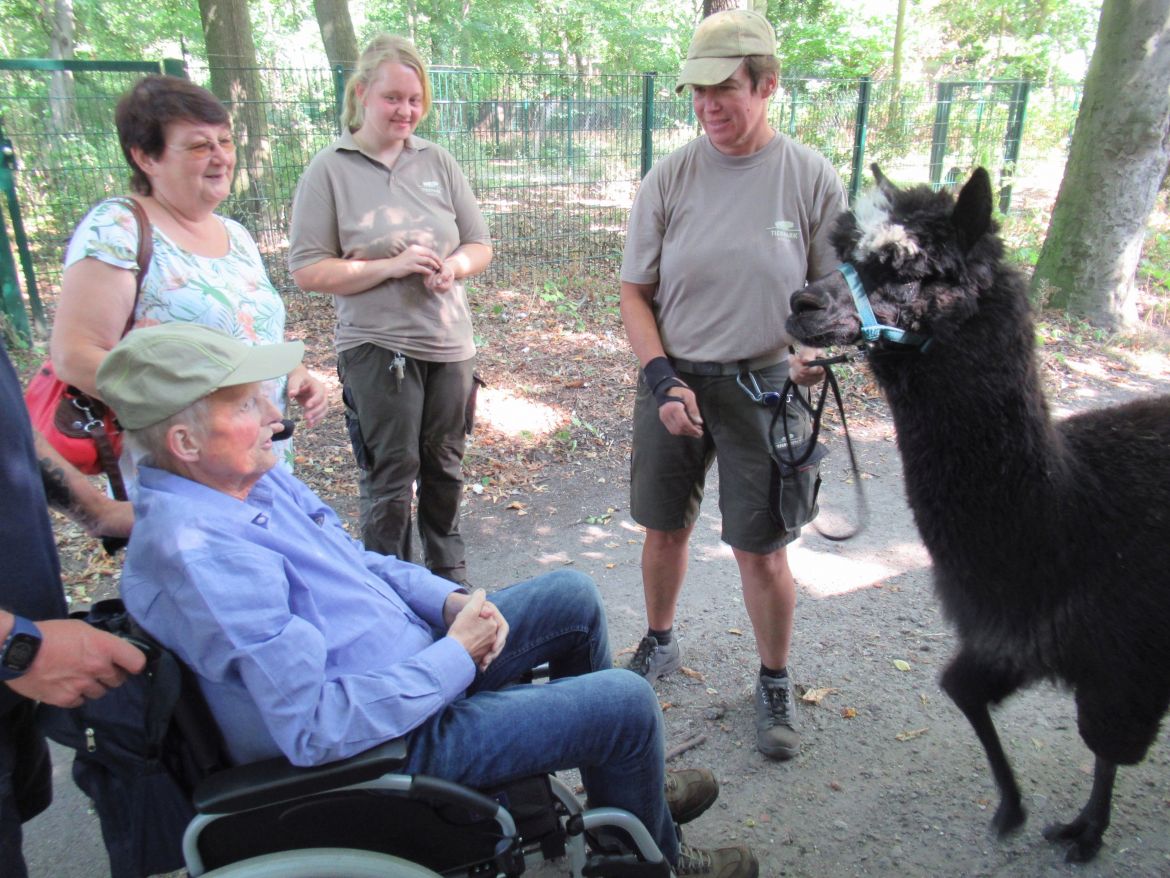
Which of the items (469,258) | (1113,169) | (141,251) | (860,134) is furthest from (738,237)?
(860,134)

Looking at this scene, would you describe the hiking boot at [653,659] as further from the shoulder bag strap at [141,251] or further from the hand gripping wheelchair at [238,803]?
the shoulder bag strap at [141,251]

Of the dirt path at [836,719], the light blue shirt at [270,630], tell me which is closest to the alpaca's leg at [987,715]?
the dirt path at [836,719]

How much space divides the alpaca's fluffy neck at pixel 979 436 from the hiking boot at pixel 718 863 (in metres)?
1.02

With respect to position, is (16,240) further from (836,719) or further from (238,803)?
(836,719)

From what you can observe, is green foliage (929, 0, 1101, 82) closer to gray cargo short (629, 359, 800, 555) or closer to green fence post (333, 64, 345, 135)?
green fence post (333, 64, 345, 135)

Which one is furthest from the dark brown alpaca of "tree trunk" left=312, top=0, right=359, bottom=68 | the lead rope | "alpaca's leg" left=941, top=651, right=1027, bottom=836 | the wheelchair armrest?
Answer: "tree trunk" left=312, top=0, right=359, bottom=68

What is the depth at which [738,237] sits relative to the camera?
2.55 m

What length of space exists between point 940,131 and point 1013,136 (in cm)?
148

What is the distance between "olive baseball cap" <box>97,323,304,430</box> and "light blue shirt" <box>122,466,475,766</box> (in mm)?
143

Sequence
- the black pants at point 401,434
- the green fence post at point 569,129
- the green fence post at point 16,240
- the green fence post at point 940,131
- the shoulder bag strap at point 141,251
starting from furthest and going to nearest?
1. the green fence post at point 940,131
2. the green fence post at point 569,129
3. the green fence post at point 16,240
4. the black pants at point 401,434
5. the shoulder bag strap at point 141,251

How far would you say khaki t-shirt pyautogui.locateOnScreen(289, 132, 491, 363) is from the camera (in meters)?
3.08

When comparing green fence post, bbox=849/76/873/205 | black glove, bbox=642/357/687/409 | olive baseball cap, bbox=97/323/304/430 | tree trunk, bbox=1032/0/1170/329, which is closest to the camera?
olive baseball cap, bbox=97/323/304/430

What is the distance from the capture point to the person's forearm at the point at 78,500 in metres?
1.82

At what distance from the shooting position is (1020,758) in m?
2.80
